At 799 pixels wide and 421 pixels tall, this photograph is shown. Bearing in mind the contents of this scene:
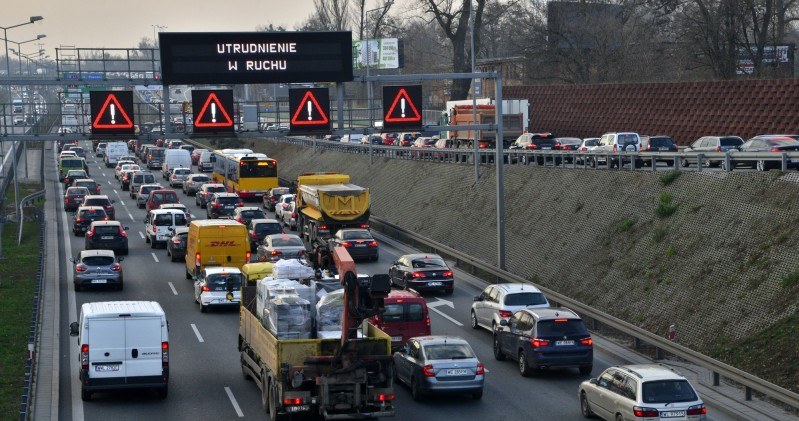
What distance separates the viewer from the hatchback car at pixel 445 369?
2286 cm

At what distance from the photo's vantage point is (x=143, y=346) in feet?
73.4

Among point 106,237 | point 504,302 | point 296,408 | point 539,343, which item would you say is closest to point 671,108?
point 106,237

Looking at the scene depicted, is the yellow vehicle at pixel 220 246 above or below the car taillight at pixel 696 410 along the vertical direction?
above

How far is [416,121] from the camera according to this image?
35.3 m

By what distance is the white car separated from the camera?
33.6m

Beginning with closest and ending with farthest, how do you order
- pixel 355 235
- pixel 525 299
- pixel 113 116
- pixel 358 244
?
1. pixel 525 299
2. pixel 113 116
3. pixel 358 244
4. pixel 355 235

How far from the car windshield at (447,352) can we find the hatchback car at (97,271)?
679 inches

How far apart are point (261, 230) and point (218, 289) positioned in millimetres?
13626

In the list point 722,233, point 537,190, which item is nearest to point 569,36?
point 537,190

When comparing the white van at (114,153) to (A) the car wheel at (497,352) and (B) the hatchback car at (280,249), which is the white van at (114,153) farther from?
(A) the car wheel at (497,352)

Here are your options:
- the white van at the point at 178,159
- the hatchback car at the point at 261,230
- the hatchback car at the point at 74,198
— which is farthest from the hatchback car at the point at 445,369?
the white van at the point at 178,159

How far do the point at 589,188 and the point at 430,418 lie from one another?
22346mm

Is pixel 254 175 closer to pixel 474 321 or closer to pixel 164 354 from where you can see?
pixel 474 321

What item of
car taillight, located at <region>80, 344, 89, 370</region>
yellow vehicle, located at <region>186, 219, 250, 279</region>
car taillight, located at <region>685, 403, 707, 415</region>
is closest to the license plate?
car taillight, located at <region>80, 344, 89, 370</region>
